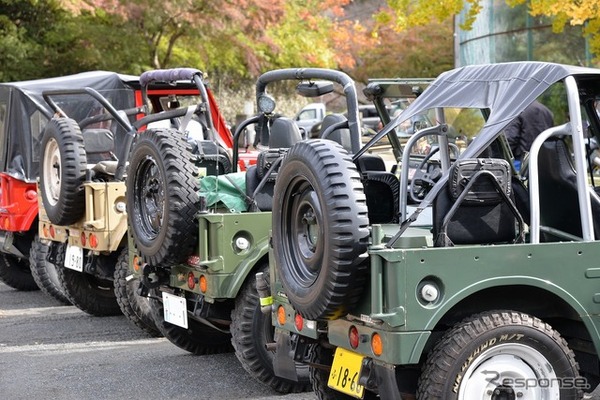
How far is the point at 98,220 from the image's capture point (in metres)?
9.03

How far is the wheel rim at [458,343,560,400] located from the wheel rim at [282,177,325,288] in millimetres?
830

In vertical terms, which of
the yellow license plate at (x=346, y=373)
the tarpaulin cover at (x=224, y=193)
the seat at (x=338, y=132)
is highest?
the seat at (x=338, y=132)

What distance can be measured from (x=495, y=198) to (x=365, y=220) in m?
0.76

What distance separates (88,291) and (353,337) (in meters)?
5.72

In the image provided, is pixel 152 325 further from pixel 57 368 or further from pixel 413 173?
pixel 413 173

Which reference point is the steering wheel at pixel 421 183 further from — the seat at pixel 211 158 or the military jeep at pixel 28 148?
the military jeep at pixel 28 148

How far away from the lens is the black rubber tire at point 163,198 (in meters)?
6.92

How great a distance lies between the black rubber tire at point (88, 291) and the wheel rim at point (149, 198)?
2841mm

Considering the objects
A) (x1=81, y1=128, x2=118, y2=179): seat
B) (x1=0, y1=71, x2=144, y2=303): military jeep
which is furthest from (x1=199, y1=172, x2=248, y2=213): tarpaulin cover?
(x1=0, y1=71, x2=144, y2=303): military jeep

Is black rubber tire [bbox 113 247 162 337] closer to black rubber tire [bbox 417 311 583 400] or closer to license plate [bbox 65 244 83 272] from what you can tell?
license plate [bbox 65 244 83 272]

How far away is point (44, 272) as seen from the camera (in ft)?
37.3

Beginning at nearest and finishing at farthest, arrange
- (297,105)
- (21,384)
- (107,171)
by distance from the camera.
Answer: (21,384) → (107,171) → (297,105)

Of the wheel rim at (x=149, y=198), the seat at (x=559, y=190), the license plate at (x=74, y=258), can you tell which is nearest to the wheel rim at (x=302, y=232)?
the seat at (x=559, y=190)

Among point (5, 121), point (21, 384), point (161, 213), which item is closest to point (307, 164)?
point (161, 213)
